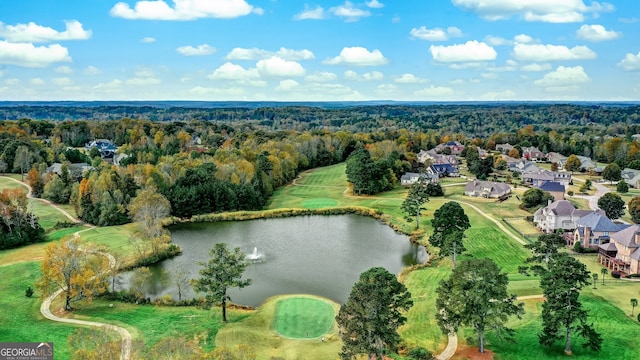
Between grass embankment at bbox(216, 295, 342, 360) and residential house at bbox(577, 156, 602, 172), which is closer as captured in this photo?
grass embankment at bbox(216, 295, 342, 360)

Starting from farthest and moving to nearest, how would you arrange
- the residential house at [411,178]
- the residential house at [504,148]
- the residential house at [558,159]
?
the residential house at [504,148], the residential house at [558,159], the residential house at [411,178]

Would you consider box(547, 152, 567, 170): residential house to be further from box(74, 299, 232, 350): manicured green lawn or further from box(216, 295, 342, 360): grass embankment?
box(74, 299, 232, 350): manicured green lawn

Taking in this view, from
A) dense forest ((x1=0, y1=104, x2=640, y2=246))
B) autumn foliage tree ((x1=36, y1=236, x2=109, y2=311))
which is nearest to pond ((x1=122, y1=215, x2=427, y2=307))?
autumn foliage tree ((x1=36, y1=236, x2=109, y2=311))

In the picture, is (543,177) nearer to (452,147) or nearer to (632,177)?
(632,177)

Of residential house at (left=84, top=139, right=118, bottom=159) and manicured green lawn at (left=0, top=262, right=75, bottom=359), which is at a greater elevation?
residential house at (left=84, top=139, right=118, bottom=159)

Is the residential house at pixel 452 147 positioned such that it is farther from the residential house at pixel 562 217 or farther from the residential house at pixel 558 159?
the residential house at pixel 562 217

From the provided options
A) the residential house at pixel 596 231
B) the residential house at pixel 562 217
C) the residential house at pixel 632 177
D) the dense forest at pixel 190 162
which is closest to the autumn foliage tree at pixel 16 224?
the dense forest at pixel 190 162

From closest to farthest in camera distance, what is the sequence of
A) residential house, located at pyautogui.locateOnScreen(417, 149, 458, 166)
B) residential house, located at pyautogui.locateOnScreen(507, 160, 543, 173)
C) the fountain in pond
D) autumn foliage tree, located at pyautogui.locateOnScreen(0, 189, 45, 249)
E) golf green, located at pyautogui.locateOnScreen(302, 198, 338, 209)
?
the fountain in pond, autumn foliage tree, located at pyautogui.locateOnScreen(0, 189, 45, 249), golf green, located at pyautogui.locateOnScreen(302, 198, 338, 209), residential house, located at pyautogui.locateOnScreen(507, 160, 543, 173), residential house, located at pyautogui.locateOnScreen(417, 149, 458, 166)

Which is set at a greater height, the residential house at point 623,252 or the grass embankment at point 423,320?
the residential house at point 623,252
